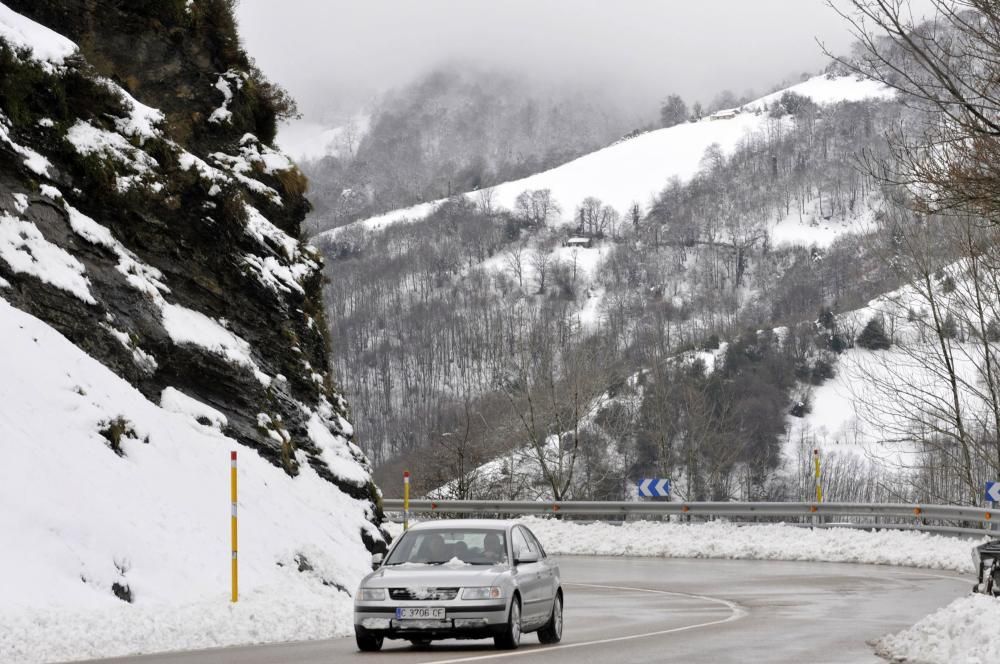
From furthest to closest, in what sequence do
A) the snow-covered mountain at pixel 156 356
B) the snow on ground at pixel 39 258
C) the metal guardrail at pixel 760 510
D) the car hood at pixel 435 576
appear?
the metal guardrail at pixel 760 510
the snow on ground at pixel 39 258
the snow-covered mountain at pixel 156 356
the car hood at pixel 435 576

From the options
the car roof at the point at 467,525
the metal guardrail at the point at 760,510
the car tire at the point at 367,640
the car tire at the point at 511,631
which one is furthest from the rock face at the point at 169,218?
the metal guardrail at the point at 760,510

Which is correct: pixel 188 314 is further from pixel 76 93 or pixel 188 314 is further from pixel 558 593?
pixel 558 593

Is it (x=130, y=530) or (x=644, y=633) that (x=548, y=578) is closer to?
(x=644, y=633)

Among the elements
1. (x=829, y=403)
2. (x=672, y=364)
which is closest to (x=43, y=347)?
(x=672, y=364)

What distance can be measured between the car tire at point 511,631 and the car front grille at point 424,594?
2.00 feet

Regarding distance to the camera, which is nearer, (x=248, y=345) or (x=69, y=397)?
(x=69, y=397)

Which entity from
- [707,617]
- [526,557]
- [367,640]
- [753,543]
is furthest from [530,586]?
[753,543]

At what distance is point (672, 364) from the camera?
392 ft

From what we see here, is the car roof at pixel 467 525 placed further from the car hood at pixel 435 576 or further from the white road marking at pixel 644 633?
the white road marking at pixel 644 633

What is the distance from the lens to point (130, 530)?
15.8 m

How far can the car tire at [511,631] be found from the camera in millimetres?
13550

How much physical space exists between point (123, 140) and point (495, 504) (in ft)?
69.8

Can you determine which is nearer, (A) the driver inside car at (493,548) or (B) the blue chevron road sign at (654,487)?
(A) the driver inside car at (493,548)

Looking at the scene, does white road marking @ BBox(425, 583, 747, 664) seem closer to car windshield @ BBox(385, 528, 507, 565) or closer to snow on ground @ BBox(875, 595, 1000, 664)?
car windshield @ BBox(385, 528, 507, 565)
